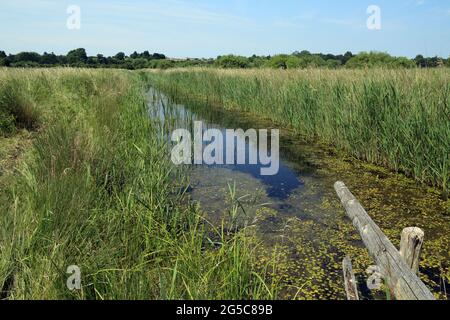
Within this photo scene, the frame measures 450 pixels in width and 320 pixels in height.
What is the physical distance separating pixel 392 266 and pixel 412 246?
158mm

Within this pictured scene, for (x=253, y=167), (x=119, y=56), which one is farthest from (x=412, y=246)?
(x=119, y=56)

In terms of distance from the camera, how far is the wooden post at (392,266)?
4.85 ft

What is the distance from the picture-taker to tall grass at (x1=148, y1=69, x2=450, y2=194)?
402 centimetres

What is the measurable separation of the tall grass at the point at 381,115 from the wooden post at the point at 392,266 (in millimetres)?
2211

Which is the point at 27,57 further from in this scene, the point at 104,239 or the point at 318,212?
the point at 104,239

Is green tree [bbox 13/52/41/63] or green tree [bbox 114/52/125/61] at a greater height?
green tree [bbox 114/52/125/61]

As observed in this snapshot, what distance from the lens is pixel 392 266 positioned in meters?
1.72

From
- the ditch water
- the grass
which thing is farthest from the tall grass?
the grass

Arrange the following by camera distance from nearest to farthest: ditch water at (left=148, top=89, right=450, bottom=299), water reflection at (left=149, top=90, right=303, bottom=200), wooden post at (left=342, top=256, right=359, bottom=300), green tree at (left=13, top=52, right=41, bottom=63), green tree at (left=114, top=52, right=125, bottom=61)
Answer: wooden post at (left=342, top=256, right=359, bottom=300)
ditch water at (left=148, top=89, right=450, bottom=299)
water reflection at (left=149, top=90, right=303, bottom=200)
green tree at (left=13, top=52, right=41, bottom=63)
green tree at (left=114, top=52, right=125, bottom=61)

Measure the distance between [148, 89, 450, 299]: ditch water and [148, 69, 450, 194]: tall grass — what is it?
27 cm

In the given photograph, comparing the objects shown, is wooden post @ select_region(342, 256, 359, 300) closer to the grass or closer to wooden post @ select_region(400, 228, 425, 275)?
wooden post @ select_region(400, 228, 425, 275)

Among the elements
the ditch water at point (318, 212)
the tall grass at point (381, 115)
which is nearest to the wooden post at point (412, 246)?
the ditch water at point (318, 212)

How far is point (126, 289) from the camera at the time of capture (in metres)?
1.66
